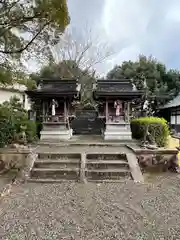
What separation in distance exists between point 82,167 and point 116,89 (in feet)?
25.1

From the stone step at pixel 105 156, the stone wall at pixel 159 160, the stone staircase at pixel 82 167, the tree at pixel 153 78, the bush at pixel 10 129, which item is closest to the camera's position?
the stone staircase at pixel 82 167

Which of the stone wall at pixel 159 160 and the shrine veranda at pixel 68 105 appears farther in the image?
the shrine veranda at pixel 68 105

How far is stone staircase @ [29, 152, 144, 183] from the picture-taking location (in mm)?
7176

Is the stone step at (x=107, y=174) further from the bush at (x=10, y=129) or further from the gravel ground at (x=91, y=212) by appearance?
the bush at (x=10, y=129)

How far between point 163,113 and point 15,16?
24.3 m

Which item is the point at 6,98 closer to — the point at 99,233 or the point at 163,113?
the point at 163,113

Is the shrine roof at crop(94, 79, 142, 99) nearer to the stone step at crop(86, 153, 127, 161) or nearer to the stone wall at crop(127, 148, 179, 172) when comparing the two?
the stone step at crop(86, 153, 127, 161)

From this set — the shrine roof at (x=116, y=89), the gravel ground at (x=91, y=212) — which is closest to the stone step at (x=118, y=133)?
the shrine roof at (x=116, y=89)

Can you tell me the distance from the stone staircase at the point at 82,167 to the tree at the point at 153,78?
21673mm

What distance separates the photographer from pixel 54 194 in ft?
19.1

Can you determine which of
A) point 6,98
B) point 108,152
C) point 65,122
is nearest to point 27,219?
point 108,152

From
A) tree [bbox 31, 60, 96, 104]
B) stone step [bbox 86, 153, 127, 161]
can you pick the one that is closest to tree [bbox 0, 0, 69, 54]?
stone step [bbox 86, 153, 127, 161]

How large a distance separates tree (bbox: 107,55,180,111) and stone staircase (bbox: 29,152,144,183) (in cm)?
2167

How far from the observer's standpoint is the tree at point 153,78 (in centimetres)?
2978
